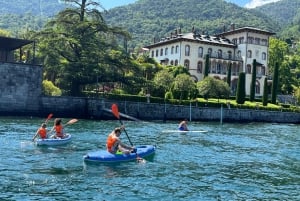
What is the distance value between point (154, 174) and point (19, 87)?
33564 millimetres

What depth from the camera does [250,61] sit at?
93562mm

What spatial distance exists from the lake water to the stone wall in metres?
19.0

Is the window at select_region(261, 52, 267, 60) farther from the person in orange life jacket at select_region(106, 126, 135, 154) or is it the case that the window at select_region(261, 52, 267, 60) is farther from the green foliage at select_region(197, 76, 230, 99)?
the person in orange life jacket at select_region(106, 126, 135, 154)

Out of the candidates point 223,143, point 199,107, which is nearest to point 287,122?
point 199,107

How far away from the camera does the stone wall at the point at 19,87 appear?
47.9m

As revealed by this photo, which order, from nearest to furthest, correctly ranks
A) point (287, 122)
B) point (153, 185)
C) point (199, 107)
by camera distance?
1. point (153, 185)
2. point (199, 107)
3. point (287, 122)

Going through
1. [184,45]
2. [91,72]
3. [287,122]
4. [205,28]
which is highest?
[205,28]

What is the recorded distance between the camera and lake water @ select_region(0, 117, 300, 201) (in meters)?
15.4

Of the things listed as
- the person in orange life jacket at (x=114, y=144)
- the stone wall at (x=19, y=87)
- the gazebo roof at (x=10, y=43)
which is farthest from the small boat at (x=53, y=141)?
the gazebo roof at (x=10, y=43)

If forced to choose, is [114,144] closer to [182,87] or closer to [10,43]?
[10,43]

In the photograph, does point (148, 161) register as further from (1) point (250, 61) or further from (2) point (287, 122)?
(1) point (250, 61)

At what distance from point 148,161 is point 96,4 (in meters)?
42.7

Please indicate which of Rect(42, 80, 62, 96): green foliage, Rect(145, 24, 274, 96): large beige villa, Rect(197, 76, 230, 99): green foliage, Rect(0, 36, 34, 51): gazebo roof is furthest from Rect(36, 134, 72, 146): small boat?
Rect(145, 24, 274, 96): large beige villa

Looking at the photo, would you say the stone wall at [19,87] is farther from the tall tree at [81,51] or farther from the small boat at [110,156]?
the small boat at [110,156]
